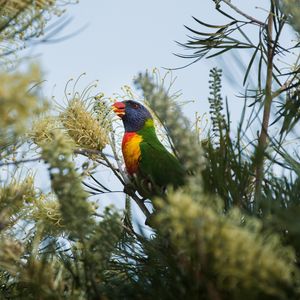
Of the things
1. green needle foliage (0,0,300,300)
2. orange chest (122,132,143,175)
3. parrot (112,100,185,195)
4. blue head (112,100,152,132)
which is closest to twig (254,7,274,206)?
green needle foliage (0,0,300,300)

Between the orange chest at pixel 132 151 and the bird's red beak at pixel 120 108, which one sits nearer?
the orange chest at pixel 132 151

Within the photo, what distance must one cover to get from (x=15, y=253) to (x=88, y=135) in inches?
45.1

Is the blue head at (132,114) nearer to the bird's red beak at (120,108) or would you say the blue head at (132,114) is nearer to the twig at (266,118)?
the bird's red beak at (120,108)

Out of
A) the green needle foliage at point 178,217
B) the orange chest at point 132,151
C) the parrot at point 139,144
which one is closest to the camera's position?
the green needle foliage at point 178,217

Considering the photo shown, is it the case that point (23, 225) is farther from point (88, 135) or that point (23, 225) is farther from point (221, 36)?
point (221, 36)

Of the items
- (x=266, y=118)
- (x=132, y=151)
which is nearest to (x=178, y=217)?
(x=266, y=118)

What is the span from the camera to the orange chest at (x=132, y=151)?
291 cm

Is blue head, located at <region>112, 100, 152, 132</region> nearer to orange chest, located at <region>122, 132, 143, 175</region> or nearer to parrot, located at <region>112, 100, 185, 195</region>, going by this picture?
parrot, located at <region>112, 100, 185, 195</region>

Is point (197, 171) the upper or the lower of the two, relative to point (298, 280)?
upper

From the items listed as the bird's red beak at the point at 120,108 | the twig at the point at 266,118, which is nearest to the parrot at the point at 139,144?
the bird's red beak at the point at 120,108

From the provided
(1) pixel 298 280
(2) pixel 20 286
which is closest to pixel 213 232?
(1) pixel 298 280

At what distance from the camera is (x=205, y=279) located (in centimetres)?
108

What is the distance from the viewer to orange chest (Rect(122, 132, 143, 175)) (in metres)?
2.91

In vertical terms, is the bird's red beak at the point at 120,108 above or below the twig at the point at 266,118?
above
